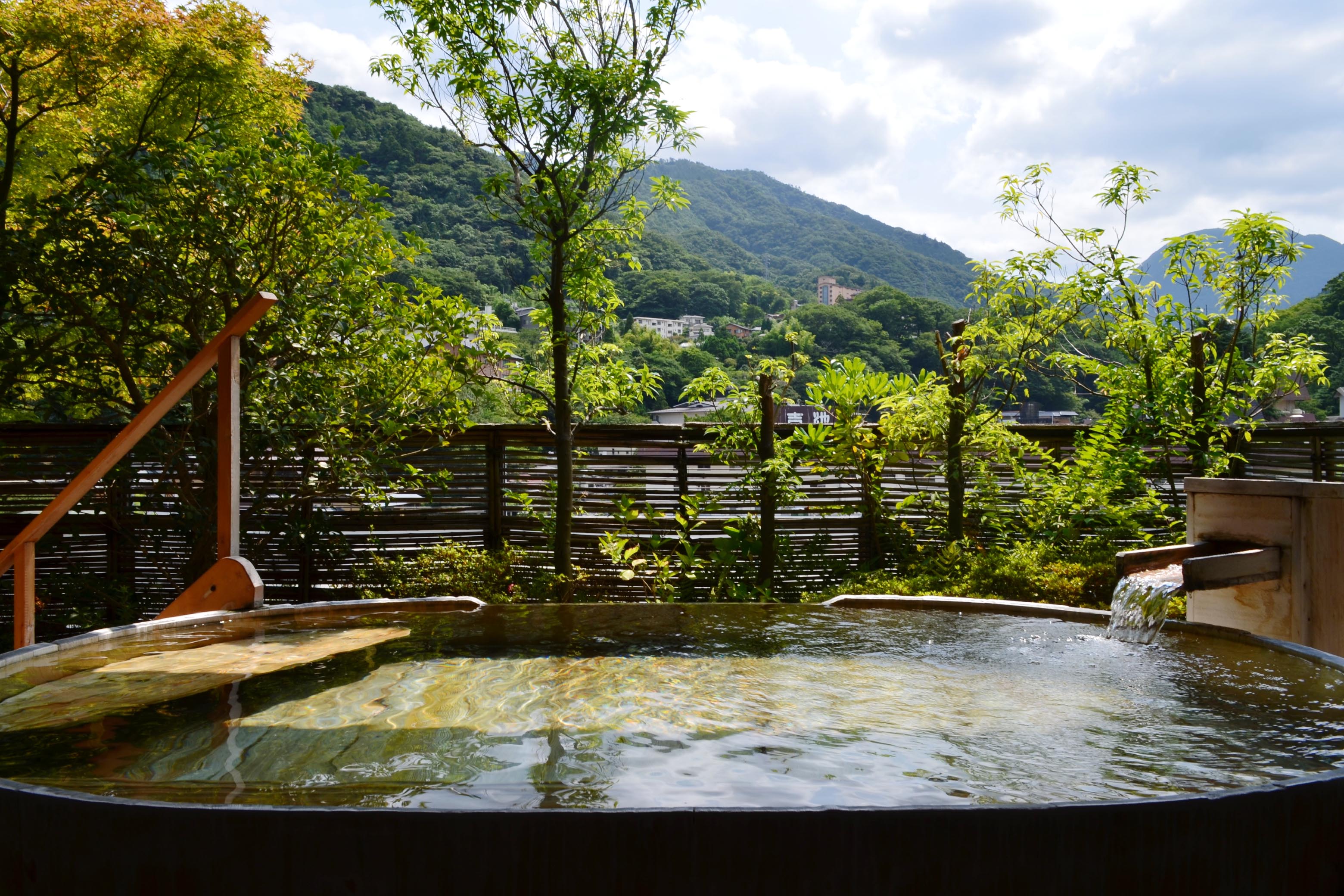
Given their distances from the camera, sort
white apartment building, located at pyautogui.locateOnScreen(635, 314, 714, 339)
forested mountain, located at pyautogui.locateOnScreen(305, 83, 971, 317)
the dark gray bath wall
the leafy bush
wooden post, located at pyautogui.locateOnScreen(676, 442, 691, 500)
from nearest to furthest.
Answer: the dark gray bath wall → the leafy bush → wooden post, located at pyautogui.locateOnScreen(676, 442, 691, 500) → forested mountain, located at pyautogui.locateOnScreen(305, 83, 971, 317) → white apartment building, located at pyautogui.locateOnScreen(635, 314, 714, 339)

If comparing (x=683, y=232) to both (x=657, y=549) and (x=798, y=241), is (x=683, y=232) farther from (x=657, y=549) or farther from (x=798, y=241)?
(x=657, y=549)

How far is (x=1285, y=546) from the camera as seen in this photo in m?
3.12

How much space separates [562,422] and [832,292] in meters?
17.5

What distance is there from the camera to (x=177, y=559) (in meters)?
5.99

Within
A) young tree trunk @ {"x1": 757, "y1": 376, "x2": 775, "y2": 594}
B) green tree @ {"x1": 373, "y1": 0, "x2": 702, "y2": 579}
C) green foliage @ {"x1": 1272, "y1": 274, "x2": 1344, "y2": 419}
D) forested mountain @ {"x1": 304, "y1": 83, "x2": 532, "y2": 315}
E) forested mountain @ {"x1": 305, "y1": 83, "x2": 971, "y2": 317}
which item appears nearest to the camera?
green tree @ {"x1": 373, "y1": 0, "x2": 702, "y2": 579}

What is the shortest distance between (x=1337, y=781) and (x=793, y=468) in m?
4.86

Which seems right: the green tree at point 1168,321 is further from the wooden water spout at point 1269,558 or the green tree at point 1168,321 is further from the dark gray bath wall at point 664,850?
the dark gray bath wall at point 664,850

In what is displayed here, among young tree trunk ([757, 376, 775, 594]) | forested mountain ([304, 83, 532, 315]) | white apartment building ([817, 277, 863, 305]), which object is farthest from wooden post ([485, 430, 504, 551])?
white apartment building ([817, 277, 863, 305])

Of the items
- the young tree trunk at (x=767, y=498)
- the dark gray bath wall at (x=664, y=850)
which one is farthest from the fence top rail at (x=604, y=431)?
the dark gray bath wall at (x=664, y=850)

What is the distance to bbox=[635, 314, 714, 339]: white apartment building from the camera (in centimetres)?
1564

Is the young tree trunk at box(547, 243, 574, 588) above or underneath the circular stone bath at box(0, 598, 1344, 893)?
above

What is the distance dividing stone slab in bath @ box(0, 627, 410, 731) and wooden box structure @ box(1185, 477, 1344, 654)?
116 inches

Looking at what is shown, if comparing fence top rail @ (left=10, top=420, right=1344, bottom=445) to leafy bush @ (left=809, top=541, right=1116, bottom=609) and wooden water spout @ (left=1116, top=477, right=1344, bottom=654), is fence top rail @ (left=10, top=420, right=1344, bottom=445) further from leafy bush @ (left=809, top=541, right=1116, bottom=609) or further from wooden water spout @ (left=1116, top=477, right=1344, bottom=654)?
→ wooden water spout @ (left=1116, top=477, right=1344, bottom=654)

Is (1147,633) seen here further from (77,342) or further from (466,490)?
(77,342)
